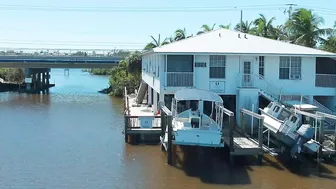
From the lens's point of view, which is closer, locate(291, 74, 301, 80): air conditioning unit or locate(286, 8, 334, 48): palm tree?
locate(291, 74, 301, 80): air conditioning unit

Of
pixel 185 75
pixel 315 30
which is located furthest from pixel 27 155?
pixel 315 30

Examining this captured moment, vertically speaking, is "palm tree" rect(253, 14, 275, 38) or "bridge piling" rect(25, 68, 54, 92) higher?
"palm tree" rect(253, 14, 275, 38)

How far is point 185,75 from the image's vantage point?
2578cm

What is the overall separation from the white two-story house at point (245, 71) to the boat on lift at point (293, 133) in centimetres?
394

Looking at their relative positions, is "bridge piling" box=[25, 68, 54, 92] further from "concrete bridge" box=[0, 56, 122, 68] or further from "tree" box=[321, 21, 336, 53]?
"tree" box=[321, 21, 336, 53]

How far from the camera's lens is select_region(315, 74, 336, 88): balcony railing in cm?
2740

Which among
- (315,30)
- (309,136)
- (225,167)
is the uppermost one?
(315,30)

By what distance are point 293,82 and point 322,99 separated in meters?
3.32

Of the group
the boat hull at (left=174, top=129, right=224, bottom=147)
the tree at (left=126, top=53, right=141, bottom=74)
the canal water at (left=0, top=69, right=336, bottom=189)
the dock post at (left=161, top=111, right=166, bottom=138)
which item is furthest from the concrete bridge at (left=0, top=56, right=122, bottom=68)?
the boat hull at (left=174, top=129, right=224, bottom=147)

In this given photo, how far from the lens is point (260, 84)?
87.5 feet

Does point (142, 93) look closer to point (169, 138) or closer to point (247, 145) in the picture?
point (247, 145)

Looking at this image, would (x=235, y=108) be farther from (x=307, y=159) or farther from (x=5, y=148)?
(x=5, y=148)

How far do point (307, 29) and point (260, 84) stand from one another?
15038 millimetres

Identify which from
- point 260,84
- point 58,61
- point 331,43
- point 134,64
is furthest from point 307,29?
point 58,61
